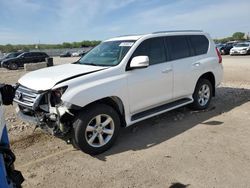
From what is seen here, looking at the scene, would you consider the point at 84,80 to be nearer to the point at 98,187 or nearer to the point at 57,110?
the point at 57,110

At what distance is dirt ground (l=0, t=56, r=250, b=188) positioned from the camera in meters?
3.59

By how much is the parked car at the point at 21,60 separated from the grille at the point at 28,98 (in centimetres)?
2300

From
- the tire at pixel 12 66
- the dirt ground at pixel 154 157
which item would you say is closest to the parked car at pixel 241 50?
the tire at pixel 12 66

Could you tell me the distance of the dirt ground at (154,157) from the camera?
11.8ft

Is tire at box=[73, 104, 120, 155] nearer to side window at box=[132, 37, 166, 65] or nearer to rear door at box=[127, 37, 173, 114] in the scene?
rear door at box=[127, 37, 173, 114]

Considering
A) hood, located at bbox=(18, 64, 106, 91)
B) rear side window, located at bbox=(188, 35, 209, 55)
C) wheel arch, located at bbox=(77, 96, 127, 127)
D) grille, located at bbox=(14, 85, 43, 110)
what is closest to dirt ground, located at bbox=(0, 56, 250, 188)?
wheel arch, located at bbox=(77, 96, 127, 127)

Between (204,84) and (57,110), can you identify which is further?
(204,84)

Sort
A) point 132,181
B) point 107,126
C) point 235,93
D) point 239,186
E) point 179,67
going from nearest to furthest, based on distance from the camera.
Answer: point 239,186 < point 132,181 < point 107,126 < point 179,67 < point 235,93

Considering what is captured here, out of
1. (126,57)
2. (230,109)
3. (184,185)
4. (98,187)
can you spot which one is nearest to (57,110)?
(98,187)

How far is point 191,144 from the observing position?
15.1 feet

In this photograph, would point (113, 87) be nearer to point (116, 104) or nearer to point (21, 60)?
point (116, 104)

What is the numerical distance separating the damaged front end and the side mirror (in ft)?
4.36

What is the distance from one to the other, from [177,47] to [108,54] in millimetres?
1599

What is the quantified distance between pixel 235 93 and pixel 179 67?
145 inches
